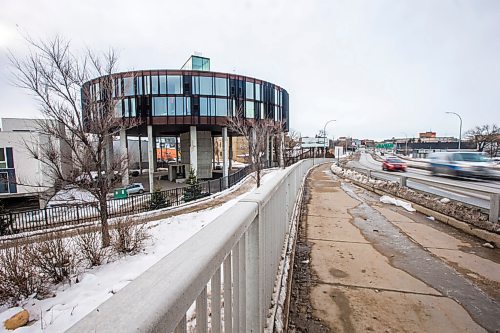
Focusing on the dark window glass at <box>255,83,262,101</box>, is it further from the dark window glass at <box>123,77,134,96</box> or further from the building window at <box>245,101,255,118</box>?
the dark window glass at <box>123,77,134,96</box>

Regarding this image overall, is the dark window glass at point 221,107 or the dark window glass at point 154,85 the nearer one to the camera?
the dark window glass at point 154,85

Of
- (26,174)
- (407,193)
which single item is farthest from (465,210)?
(26,174)

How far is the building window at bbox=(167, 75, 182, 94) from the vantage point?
30.6 metres

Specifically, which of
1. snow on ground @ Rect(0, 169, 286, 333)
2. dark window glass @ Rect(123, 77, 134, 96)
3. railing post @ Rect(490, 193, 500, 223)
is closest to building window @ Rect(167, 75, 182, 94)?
dark window glass @ Rect(123, 77, 134, 96)

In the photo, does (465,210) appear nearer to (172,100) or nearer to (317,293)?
(317,293)

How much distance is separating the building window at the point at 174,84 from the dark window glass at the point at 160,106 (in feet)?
4.31

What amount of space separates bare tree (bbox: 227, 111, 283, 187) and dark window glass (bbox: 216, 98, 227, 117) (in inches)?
50.3

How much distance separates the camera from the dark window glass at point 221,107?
3225 centimetres

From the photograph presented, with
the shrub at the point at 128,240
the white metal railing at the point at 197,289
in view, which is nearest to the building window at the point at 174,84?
the shrub at the point at 128,240

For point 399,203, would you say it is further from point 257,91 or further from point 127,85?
point 257,91

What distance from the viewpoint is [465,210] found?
19.5ft

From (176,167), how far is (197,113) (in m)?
11.5

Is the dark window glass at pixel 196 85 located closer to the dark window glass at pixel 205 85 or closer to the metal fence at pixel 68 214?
the dark window glass at pixel 205 85

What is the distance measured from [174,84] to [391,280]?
103ft
